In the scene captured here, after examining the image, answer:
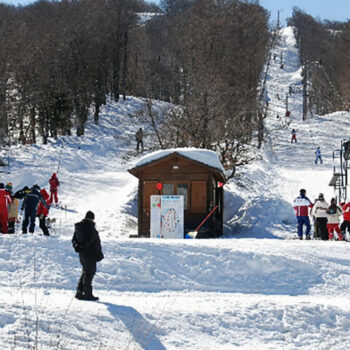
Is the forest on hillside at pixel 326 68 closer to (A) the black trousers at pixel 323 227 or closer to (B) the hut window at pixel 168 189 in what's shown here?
(B) the hut window at pixel 168 189

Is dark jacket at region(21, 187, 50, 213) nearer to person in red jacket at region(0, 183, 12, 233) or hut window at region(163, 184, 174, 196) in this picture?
person in red jacket at region(0, 183, 12, 233)

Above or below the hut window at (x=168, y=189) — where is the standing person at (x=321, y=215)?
below

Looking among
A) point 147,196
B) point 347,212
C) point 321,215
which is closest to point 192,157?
point 147,196

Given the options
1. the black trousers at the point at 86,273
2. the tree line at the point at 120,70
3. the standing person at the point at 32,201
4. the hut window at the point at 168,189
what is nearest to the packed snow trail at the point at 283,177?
the tree line at the point at 120,70

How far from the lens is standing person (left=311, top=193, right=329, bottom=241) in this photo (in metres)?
19.2

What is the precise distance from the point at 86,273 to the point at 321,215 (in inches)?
415

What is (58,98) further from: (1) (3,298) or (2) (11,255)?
(1) (3,298)

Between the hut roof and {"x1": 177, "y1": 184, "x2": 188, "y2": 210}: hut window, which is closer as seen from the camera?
the hut roof

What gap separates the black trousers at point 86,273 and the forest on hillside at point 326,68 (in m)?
57.3

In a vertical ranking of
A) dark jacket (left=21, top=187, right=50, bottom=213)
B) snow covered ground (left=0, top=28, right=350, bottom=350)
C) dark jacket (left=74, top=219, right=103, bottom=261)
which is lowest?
snow covered ground (left=0, top=28, right=350, bottom=350)

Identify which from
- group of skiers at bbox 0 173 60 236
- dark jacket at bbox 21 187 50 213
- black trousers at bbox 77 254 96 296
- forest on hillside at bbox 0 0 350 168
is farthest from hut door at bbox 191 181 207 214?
black trousers at bbox 77 254 96 296

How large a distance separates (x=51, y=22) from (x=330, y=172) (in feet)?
86.1

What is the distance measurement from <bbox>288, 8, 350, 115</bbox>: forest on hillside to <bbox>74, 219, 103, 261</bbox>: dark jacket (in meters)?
57.2

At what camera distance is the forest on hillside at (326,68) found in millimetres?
70750
